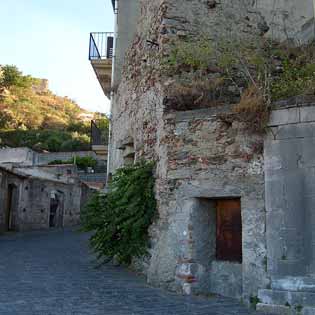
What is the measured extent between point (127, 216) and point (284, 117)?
3.06 metres

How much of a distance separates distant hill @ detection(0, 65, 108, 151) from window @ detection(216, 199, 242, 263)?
23757 millimetres

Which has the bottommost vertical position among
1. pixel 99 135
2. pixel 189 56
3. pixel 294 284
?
pixel 294 284

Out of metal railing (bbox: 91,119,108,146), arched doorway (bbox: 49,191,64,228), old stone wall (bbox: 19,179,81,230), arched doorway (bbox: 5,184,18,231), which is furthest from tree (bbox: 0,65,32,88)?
metal railing (bbox: 91,119,108,146)

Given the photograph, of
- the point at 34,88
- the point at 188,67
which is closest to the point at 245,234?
the point at 188,67

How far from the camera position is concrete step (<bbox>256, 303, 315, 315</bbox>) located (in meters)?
4.82

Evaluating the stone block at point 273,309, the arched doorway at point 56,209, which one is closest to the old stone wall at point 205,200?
the stone block at point 273,309

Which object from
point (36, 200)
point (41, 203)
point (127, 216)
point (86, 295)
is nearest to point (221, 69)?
point (127, 216)

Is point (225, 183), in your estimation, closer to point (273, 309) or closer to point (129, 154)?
point (273, 309)

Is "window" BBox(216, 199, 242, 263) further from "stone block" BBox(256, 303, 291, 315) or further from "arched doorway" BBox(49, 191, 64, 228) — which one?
"arched doorway" BBox(49, 191, 64, 228)

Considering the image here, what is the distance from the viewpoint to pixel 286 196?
17.2ft

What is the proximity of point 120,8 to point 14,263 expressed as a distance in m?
8.97

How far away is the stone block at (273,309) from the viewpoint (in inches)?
194

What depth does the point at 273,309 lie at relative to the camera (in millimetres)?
5008

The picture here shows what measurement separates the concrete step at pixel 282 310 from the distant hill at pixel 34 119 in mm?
25089
